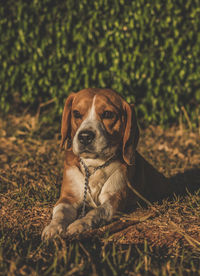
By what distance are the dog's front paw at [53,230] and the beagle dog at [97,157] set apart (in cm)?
5

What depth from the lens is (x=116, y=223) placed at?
130 inches

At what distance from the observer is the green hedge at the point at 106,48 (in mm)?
6176

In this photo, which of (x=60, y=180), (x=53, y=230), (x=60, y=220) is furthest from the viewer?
(x=60, y=180)

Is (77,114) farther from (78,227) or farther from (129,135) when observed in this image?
(78,227)

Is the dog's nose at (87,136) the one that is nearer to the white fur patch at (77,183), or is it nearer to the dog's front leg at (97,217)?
the white fur patch at (77,183)

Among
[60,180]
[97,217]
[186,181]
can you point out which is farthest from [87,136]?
[186,181]

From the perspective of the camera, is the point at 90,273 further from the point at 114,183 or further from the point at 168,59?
the point at 168,59

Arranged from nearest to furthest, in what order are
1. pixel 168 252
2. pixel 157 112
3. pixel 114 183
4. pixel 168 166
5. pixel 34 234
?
pixel 168 252, pixel 34 234, pixel 114 183, pixel 168 166, pixel 157 112

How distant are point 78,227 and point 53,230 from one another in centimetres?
20

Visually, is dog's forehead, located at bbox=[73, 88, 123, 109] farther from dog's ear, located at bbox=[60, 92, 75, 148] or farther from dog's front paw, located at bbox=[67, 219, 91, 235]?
dog's front paw, located at bbox=[67, 219, 91, 235]

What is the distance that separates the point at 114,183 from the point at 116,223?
38 centimetres

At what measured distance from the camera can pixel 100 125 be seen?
3.28m

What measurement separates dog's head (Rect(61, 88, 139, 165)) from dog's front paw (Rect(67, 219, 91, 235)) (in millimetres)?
593

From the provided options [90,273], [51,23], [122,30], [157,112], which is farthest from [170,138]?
[90,273]
